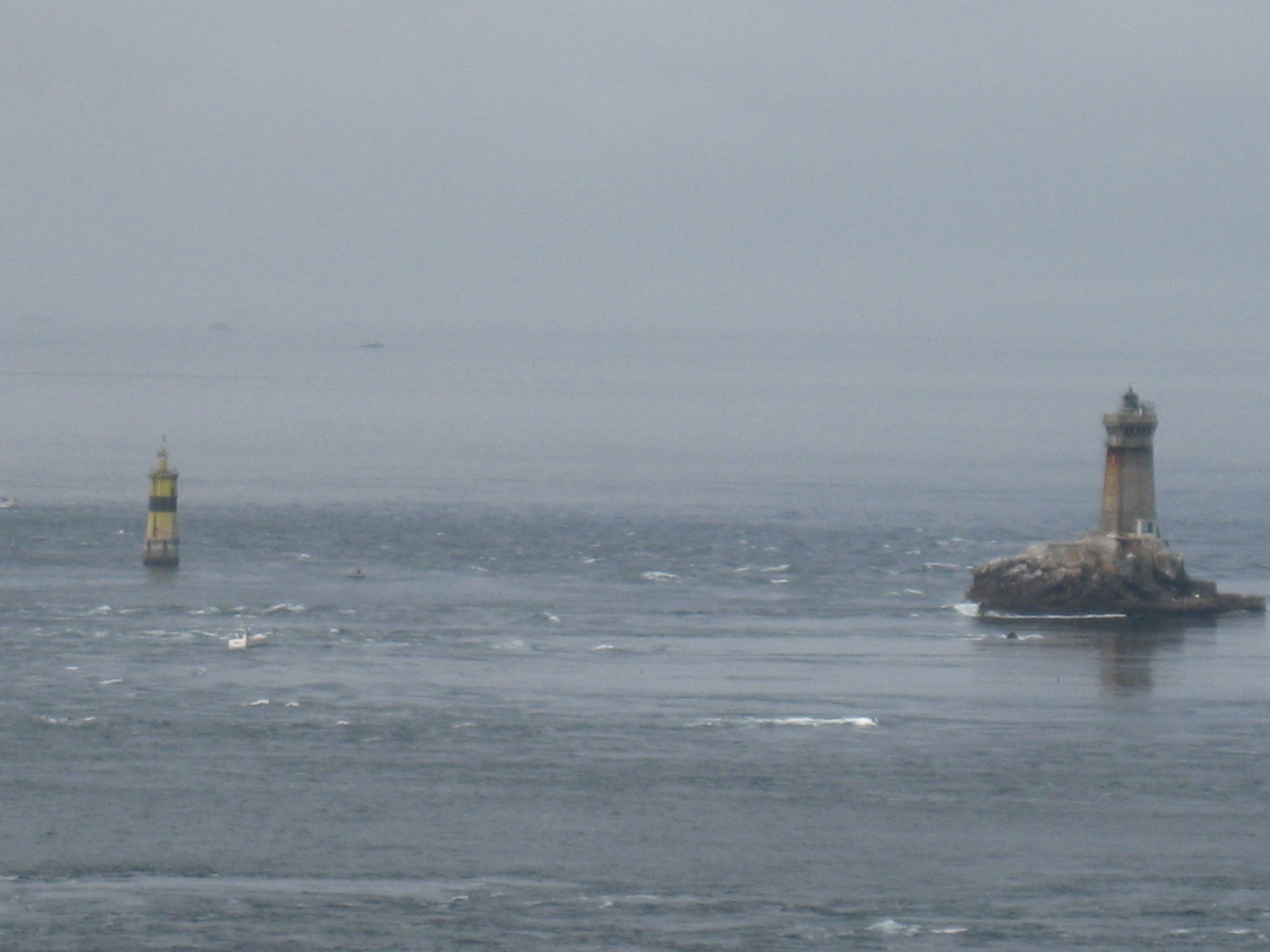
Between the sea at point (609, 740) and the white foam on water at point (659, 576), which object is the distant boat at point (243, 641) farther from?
the white foam on water at point (659, 576)

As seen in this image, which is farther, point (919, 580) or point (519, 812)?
point (919, 580)

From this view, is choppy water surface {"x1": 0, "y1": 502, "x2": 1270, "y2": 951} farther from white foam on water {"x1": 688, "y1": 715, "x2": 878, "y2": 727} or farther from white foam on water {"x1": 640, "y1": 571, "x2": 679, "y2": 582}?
white foam on water {"x1": 640, "y1": 571, "x2": 679, "y2": 582}

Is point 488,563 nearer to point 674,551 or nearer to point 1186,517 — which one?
point 674,551

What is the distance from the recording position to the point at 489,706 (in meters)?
52.0

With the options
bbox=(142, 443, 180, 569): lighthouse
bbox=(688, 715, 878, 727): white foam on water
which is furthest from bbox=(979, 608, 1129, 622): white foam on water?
bbox=(142, 443, 180, 569): lighthouse

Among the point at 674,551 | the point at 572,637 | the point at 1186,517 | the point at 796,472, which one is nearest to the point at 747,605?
the point at 572,637

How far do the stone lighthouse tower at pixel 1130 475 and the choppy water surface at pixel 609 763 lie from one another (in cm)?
509

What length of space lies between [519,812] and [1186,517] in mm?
61809

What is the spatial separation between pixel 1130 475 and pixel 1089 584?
474 centimetres

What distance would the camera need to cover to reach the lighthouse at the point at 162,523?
76.3 metres

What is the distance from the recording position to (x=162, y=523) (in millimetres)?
76875

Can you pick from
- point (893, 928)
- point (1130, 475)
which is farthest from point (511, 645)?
point (893, 928)

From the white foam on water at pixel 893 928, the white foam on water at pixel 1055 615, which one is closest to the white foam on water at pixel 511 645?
the white foam on water at pixel 1055 615

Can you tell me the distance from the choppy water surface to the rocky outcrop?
179cm
